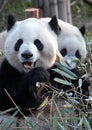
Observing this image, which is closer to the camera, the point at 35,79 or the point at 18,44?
the point at 35,79

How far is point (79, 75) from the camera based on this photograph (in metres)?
Answer: 4.07

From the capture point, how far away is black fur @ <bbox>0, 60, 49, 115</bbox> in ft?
12.6

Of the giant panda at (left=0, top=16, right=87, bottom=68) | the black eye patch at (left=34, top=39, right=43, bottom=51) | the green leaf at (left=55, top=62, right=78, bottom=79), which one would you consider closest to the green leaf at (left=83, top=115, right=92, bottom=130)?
the green leaf at (left=55, top=62, right=78, bottom=79)

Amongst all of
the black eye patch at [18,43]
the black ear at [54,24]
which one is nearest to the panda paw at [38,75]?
the black eye patch at [18,43]

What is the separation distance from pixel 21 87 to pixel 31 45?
328mm

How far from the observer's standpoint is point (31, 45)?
3871mm

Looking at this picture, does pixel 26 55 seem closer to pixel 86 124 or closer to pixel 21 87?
pixel 21 87

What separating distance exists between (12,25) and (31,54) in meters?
0.46

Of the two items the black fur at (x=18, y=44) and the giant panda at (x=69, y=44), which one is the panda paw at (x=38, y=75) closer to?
the black fur at (x=18, y=44)

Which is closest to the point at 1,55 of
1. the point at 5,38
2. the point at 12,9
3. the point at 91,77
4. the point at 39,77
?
the point at 5,38

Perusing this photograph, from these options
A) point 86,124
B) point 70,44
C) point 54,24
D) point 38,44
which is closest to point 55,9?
point 70,44

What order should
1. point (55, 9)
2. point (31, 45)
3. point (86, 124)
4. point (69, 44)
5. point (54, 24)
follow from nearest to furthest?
point (86, 124), point (31, 45), point (54, 24), point (69, 44), point (55, 9)

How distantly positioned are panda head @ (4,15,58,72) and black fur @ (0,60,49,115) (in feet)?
0.23

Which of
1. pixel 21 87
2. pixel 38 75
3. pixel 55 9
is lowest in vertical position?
pixel 55 9
